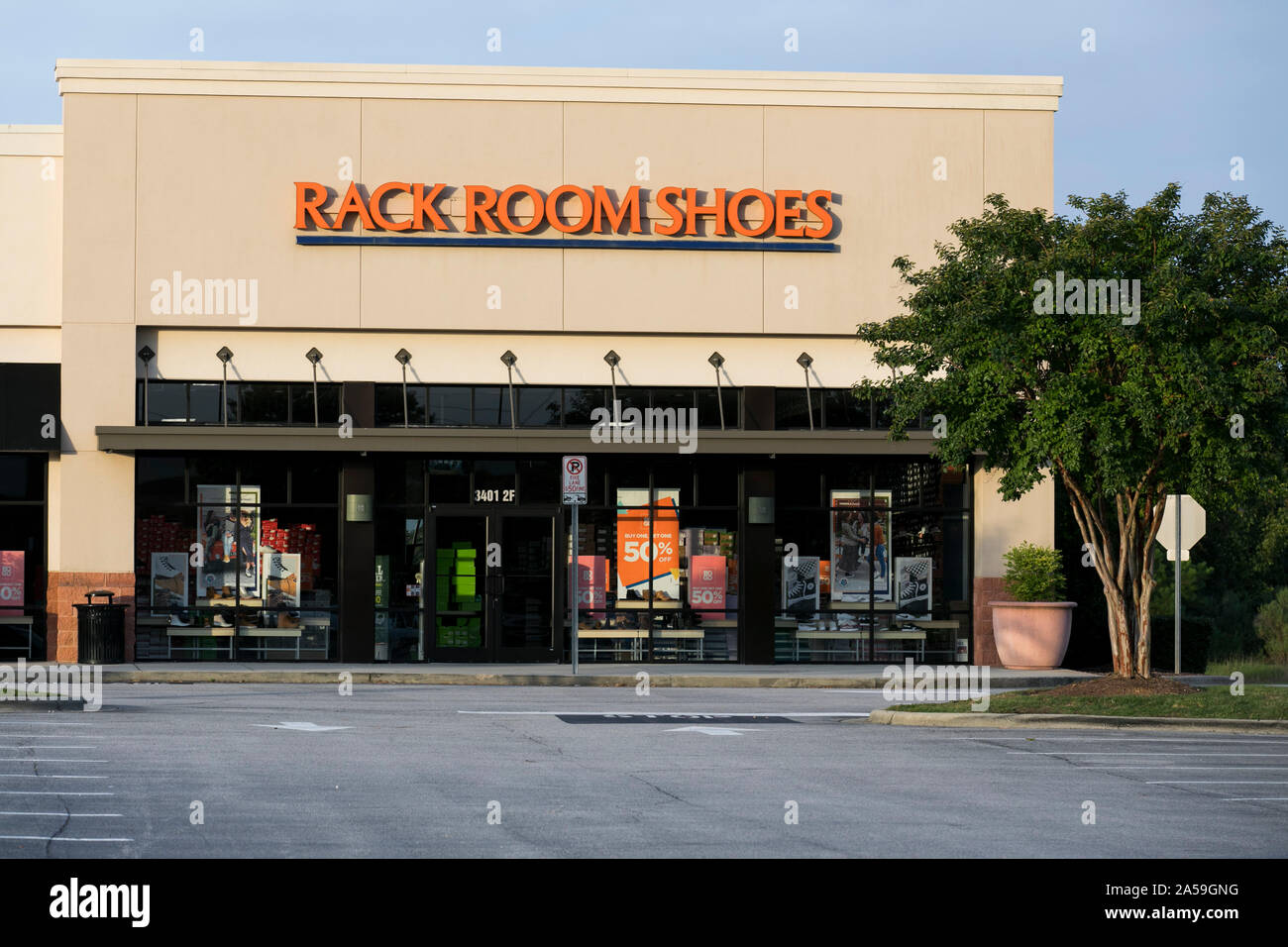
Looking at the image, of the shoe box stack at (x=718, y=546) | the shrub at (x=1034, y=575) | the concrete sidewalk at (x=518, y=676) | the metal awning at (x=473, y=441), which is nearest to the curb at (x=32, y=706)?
the concrete sidewalk at (x=518, y=676)

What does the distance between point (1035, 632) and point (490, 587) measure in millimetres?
9247

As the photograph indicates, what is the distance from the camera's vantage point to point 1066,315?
773 inches

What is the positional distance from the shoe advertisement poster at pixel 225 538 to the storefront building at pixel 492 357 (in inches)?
2.3

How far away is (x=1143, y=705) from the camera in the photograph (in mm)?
18062

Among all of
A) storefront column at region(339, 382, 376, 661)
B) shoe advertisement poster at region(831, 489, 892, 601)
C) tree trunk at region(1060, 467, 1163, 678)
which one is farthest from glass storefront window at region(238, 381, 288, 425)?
tree trunk at region(1060, 467, 1163, 678)

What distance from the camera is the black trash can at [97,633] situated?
978 inches

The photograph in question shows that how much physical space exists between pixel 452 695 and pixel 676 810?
11.0 m

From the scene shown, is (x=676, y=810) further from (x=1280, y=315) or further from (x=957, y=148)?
(x=957, y=148)

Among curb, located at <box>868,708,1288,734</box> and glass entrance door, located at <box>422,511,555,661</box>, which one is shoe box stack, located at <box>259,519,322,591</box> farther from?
curb, located at <box>868,708,1288,734</box>

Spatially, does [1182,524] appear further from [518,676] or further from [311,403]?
[311,403]

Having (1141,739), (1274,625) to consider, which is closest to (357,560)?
(1141,739)

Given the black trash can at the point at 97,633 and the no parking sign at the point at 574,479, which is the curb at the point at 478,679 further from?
the no parking sign at the point at 574,479

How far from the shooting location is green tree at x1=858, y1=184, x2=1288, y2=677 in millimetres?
18844
